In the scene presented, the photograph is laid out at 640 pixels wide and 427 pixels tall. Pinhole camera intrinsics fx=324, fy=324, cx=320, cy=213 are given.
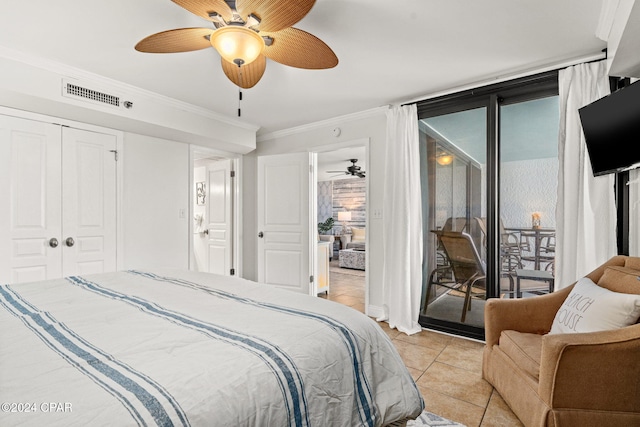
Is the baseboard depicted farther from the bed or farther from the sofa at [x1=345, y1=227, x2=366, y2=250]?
the sofa at [x1=345, y1=227, x2=366, y2=250]

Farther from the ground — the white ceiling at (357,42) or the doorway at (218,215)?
the white ceiling at (357,42)

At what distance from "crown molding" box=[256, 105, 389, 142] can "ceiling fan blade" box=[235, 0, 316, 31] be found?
2220 mm

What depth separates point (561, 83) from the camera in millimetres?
2566

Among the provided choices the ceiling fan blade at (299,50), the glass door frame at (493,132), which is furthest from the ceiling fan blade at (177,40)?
the glass door frame at (493,132)

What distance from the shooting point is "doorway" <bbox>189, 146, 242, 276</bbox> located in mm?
4883

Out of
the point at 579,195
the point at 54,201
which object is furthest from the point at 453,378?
the point at 54,201

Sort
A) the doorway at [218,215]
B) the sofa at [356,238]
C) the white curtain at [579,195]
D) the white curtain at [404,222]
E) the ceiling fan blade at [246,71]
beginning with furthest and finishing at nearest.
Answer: the sofa at [356,238], the doorway at [218,215], the white curtain at [404,222], the white curtain at [579,195], the ceiling fan blade at [246,71]

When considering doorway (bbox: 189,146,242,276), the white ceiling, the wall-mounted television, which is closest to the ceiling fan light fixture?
the white ceiling

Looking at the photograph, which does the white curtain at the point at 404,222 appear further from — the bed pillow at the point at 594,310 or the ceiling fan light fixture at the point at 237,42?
the ceiling fan light fixture at the point at 237,42

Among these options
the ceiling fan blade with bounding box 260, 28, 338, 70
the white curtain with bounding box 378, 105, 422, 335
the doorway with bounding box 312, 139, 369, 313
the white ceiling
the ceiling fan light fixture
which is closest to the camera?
the ceiling fan light fixture

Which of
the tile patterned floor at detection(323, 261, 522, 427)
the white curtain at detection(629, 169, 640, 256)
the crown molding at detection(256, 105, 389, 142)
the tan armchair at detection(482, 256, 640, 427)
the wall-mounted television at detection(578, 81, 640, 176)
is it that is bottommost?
the tile patterned floor at detection(323, 261, 522, 427)

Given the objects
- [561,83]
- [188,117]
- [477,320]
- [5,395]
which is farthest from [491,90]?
[5,395]

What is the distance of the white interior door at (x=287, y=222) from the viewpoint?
4402 mm

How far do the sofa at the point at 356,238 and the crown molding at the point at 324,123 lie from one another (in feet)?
14.5
